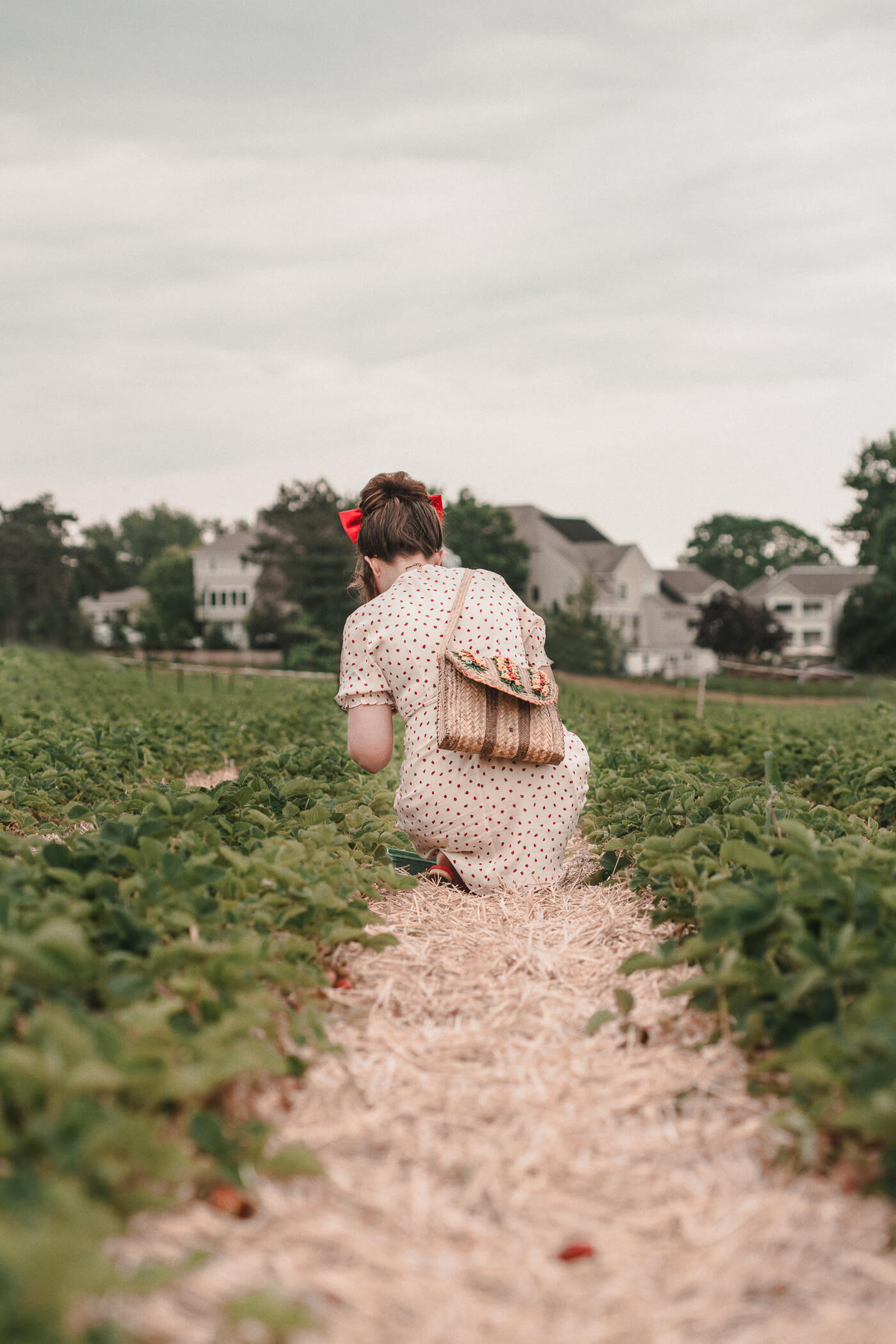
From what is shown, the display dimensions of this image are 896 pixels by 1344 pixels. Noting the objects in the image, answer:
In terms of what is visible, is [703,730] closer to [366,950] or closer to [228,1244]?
[366,950]

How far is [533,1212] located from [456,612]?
2.26 meters

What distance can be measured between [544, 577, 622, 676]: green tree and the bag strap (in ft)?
122

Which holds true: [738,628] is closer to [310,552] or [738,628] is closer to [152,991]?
[310,552]

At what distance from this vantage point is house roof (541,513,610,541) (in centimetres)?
6006

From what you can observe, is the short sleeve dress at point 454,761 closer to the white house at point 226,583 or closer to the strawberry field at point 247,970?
the strawberry field at point 247,970

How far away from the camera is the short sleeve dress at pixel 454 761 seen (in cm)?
366

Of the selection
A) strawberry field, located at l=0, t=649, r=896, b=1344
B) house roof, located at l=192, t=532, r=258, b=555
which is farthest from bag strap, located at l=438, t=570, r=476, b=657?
house roof, located at l=192, t=532, r=258, b=555

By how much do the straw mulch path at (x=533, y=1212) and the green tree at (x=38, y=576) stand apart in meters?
34.3

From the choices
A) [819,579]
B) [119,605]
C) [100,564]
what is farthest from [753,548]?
[100,564]

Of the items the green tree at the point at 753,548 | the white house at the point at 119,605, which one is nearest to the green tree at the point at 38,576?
the white house at the point at 119,605

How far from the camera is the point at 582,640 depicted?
1650 inches

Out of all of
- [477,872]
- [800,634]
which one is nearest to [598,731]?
[477,872]

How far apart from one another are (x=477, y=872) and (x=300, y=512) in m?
44.1

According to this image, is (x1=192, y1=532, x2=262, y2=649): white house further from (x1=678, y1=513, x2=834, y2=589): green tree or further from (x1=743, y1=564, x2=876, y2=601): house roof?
(x1=678, y1=513, x2=834, y2=589): green tree
